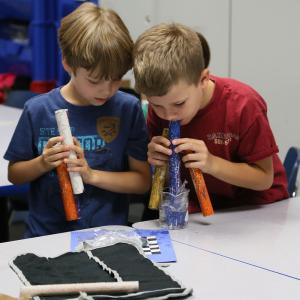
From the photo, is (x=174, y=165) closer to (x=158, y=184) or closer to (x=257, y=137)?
(x=158, y=184)

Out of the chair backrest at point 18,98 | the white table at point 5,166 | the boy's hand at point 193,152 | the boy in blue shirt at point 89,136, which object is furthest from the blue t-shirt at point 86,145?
the chair backrest at point 18,98

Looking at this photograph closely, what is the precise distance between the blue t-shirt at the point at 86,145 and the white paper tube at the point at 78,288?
61cm

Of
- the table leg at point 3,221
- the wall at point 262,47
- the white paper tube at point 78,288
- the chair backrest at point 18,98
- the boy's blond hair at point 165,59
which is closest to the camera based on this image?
the white paper tube at point 78,288

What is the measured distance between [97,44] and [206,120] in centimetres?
35

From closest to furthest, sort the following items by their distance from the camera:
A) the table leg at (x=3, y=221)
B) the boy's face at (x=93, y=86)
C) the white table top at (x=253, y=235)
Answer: the white table top at (x=253, y=235) < the boy's face at (x=93, y=86) < the table leg at (x=3, y=221)

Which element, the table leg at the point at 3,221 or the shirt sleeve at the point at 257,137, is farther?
the table leg at the point at 3,221

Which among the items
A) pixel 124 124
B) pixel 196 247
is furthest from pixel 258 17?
pixel 196 247

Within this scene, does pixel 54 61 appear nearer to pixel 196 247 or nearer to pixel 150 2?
pixel 150 2

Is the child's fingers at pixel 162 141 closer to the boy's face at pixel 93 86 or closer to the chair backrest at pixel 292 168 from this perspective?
the boy's face at pixel 93 86

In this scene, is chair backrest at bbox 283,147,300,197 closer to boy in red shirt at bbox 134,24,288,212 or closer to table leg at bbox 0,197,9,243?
boy in red shirt at bbox 134,24,288,212

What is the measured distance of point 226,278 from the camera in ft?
3.78

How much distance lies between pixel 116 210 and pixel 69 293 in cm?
66

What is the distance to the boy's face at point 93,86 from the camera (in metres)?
1.50

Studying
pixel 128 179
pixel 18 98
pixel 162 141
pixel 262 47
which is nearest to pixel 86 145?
pixel 128 179
